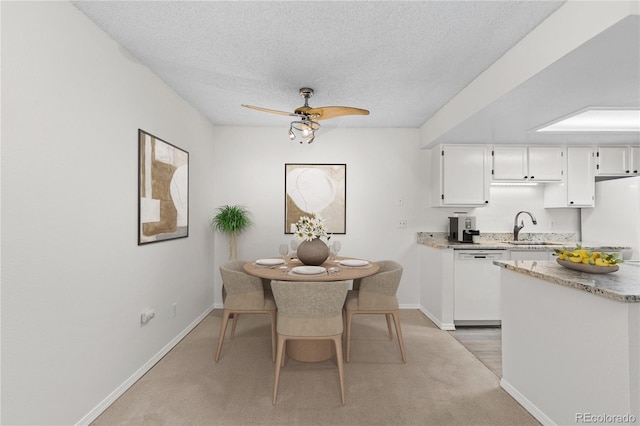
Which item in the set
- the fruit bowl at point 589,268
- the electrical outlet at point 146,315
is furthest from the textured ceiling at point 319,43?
the electrical outlet at point 146,315

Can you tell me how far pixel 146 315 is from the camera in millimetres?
2578

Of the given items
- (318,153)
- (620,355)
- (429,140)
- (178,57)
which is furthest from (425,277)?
(178,57)

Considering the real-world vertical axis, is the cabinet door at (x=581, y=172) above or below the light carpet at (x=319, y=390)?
above

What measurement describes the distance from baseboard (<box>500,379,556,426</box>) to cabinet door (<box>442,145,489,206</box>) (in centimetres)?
231

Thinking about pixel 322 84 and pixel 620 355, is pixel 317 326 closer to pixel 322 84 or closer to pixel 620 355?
pixel 620 355

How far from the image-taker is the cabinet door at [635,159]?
13.1 ft

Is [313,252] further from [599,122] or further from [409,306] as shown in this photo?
[599,122]

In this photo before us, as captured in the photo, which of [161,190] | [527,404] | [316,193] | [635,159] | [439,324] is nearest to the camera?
[527,404]

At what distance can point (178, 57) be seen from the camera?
244 centimetres

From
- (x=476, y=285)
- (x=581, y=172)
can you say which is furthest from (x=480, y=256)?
(x=581, y=172)

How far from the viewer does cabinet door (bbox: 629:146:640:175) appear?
4.00 meters

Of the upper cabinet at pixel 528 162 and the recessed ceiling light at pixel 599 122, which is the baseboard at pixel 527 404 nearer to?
the recessed ceiling light at pixel 599 122

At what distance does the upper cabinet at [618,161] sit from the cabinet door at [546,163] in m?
0.50

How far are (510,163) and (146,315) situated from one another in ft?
14.7
